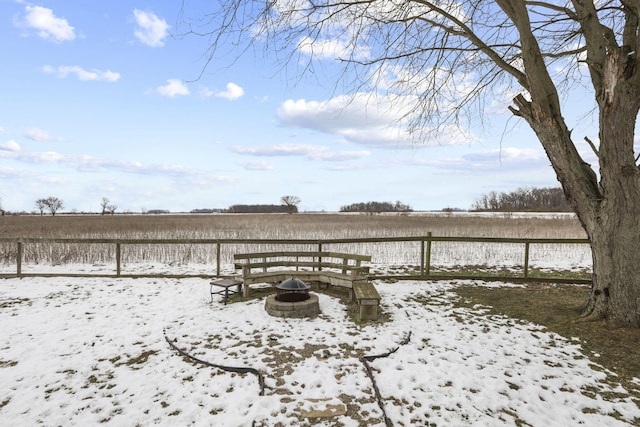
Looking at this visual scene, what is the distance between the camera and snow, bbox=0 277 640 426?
3.34 m

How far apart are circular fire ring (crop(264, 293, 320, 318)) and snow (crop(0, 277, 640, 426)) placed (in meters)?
0.17

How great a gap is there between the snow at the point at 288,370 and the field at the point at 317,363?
20 mm

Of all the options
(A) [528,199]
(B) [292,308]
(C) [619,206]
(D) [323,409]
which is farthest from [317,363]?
(A) [528,199]

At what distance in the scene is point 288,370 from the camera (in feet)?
13.6

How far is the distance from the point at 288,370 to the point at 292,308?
1911 millimetres

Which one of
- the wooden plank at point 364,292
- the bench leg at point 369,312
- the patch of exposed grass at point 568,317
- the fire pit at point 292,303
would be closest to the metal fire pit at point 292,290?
the fire pit at point 292,303

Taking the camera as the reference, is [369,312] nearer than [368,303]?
No

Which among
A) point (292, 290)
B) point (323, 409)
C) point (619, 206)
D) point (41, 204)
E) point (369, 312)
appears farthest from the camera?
point (41, 204)

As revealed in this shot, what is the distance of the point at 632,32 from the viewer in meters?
5.64

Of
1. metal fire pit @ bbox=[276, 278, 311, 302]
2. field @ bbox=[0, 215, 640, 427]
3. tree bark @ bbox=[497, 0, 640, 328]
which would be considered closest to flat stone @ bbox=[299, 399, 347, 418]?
field @ bbox=[0, 215, 640, 427]

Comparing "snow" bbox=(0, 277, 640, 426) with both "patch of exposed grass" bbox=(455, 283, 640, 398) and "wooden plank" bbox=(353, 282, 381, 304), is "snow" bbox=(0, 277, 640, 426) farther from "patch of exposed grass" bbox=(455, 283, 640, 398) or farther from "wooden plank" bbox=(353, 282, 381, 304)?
"wooden plank" bbox=(353, 282, 381, 304)

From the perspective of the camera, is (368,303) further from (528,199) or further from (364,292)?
(528,199)

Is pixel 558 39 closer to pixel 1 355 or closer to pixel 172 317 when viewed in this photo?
pixel 172 317

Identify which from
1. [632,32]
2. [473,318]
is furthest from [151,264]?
[632,32]
